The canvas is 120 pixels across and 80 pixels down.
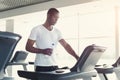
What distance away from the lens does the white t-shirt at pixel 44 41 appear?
2621mm

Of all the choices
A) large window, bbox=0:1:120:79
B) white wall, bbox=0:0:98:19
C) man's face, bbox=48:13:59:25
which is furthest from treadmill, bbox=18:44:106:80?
large window, bbox=0:1:120:79

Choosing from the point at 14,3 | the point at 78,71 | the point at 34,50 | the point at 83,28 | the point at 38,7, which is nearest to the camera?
the point at 78,71

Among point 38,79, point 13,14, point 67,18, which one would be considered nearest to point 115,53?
point 67,18

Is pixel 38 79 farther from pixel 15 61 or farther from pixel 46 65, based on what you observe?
pixel 15 61

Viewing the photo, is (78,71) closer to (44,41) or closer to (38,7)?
(44,41)

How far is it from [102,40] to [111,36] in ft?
1.52

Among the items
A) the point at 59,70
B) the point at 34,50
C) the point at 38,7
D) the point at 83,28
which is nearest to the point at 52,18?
the point at 34,50

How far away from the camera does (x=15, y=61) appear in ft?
18.6

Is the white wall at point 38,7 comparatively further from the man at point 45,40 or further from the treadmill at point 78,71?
the treadmill at point 78,71

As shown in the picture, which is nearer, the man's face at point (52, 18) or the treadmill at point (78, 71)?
the treadmill at point (78, 71)

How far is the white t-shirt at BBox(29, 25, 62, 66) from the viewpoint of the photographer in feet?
8.60

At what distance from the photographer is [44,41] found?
268 cm

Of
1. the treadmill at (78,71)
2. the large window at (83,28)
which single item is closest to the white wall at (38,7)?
the large window at (83,28)

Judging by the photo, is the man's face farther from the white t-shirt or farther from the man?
the white t-shirt
